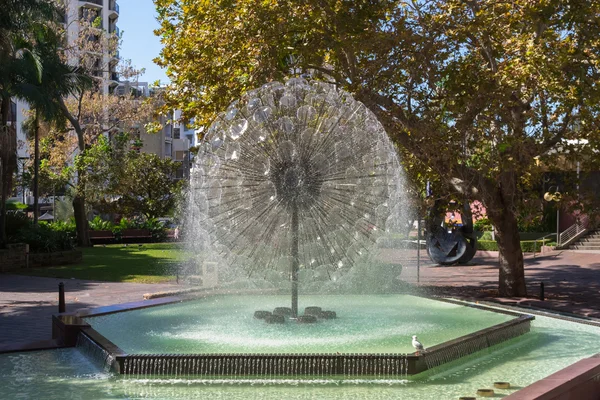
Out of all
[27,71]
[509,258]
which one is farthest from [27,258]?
[509,258]

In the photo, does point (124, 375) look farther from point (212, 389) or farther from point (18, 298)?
point (18, 298)

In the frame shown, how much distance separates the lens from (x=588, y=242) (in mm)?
37656

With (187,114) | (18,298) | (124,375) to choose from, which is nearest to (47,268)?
(18,298)

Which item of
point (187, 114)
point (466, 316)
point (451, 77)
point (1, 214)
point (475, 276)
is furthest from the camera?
point (1, 214)

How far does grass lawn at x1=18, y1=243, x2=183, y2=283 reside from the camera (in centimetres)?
2525

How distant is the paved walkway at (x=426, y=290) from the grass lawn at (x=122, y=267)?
1259 mm

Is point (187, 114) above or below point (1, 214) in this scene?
above

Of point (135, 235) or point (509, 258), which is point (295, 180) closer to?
point (509, 258)

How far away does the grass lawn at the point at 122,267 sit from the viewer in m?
25.2

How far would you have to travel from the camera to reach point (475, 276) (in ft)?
88.7

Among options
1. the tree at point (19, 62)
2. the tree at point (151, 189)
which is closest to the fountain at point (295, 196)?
the tree at point (19, 62)

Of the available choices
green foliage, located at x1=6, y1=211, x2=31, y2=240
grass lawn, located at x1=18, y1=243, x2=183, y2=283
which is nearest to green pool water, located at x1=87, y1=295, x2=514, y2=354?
grass lawn, located at x1=18, y1=243, x2=183, y2=283

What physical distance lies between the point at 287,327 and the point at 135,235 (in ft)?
122

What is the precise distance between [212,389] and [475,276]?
63.0ft
